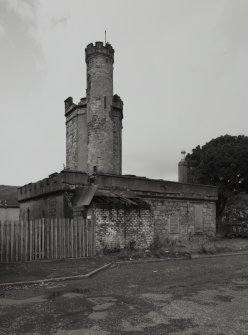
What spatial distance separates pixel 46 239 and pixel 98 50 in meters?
16.6

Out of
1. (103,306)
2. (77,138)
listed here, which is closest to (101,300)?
(103,306)

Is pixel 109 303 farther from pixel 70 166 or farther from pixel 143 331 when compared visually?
pixel 70 166

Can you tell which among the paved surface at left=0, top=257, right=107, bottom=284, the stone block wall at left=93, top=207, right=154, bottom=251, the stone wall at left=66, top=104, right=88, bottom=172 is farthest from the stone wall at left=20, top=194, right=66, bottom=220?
the stone wall at left=66, top=104, right=88, bottom=172

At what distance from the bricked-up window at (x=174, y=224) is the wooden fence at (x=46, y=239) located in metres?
7.84

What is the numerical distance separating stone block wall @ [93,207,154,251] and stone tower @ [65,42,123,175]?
7305mm

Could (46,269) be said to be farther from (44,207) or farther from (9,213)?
(9,213)

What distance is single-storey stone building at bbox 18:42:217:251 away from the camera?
17891 mm

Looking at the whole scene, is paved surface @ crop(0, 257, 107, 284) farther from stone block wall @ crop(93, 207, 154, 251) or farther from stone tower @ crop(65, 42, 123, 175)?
stone tower @ crop(65, 42, 123, 175)

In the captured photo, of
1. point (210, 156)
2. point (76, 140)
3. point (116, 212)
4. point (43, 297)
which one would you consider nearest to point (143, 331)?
point (43, 297)

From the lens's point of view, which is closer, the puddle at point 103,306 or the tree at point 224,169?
the puddle at point 103,306

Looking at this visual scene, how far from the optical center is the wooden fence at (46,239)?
14.7m

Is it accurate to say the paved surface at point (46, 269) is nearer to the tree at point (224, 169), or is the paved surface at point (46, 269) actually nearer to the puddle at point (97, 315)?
the puddle at point (97, 315)

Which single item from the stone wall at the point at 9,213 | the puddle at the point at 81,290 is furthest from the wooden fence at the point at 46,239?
the stone wall at the point at 9,213

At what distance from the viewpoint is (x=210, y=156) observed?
37.1 metres
